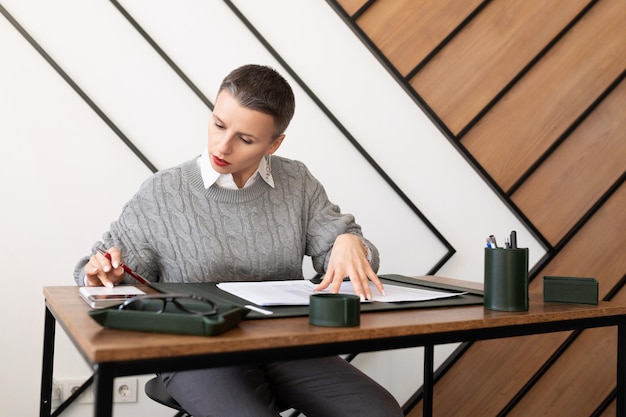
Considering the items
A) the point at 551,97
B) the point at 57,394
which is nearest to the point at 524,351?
the point at 551,97

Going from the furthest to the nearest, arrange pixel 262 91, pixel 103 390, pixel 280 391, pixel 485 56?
pixel 485 56 → pixel 262 91 → pixel 280 391 → pixel 103 390

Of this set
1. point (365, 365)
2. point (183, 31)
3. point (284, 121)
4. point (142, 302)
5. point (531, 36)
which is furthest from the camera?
point (531, 36)

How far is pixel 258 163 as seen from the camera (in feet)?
4.52

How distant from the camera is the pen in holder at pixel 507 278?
0.93 meters

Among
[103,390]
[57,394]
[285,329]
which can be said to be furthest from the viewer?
[57,394]

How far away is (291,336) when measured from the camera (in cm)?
71

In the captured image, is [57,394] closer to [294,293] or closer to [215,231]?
[215,231]

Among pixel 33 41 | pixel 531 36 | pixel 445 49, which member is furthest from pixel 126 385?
pixel 531 36

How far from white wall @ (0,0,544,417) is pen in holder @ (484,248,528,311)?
0.95 metres

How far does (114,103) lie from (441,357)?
1308mm

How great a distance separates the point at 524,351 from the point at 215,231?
1279 millimetres

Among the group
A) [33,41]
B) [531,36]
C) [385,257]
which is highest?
[531,36]

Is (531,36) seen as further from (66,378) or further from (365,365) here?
(66,378)

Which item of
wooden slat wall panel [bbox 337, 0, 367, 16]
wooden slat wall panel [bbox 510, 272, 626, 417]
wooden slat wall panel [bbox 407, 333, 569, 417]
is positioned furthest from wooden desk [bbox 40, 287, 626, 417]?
wooden slat wall panel [bbox 337, 0, 367, 16]
